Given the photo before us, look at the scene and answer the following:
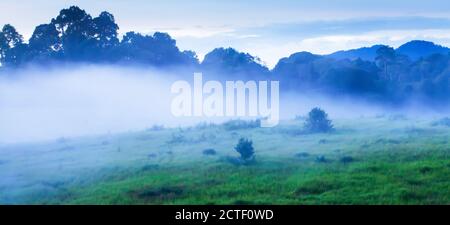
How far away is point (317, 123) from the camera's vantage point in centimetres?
2417

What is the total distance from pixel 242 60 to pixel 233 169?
5.17 m

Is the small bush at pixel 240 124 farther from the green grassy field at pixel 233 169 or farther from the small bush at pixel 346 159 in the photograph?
the small bush at pixel 346 159

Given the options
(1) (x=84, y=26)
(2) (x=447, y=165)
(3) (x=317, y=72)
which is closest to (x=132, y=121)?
(1) (x=84, y=26)

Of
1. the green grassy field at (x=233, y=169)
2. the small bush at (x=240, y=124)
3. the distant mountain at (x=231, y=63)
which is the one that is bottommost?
the green grassy field at (x=233, y=169)

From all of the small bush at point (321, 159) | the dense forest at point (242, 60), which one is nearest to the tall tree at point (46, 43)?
the dense forest at point (242, 60)

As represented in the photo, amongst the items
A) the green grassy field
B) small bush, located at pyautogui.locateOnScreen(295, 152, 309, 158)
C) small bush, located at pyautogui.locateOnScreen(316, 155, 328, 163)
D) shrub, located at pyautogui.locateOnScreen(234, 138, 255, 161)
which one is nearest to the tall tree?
the green grassy field

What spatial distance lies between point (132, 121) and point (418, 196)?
18273mm

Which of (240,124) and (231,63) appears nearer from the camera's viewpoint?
(231,63)

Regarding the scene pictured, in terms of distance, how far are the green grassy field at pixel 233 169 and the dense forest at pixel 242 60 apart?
292cm

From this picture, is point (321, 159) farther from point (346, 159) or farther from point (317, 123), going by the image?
point (317, 123)

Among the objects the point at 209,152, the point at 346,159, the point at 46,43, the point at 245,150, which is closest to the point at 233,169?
the point at 245,150

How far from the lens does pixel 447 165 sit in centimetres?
1408

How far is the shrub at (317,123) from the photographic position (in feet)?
78.9
